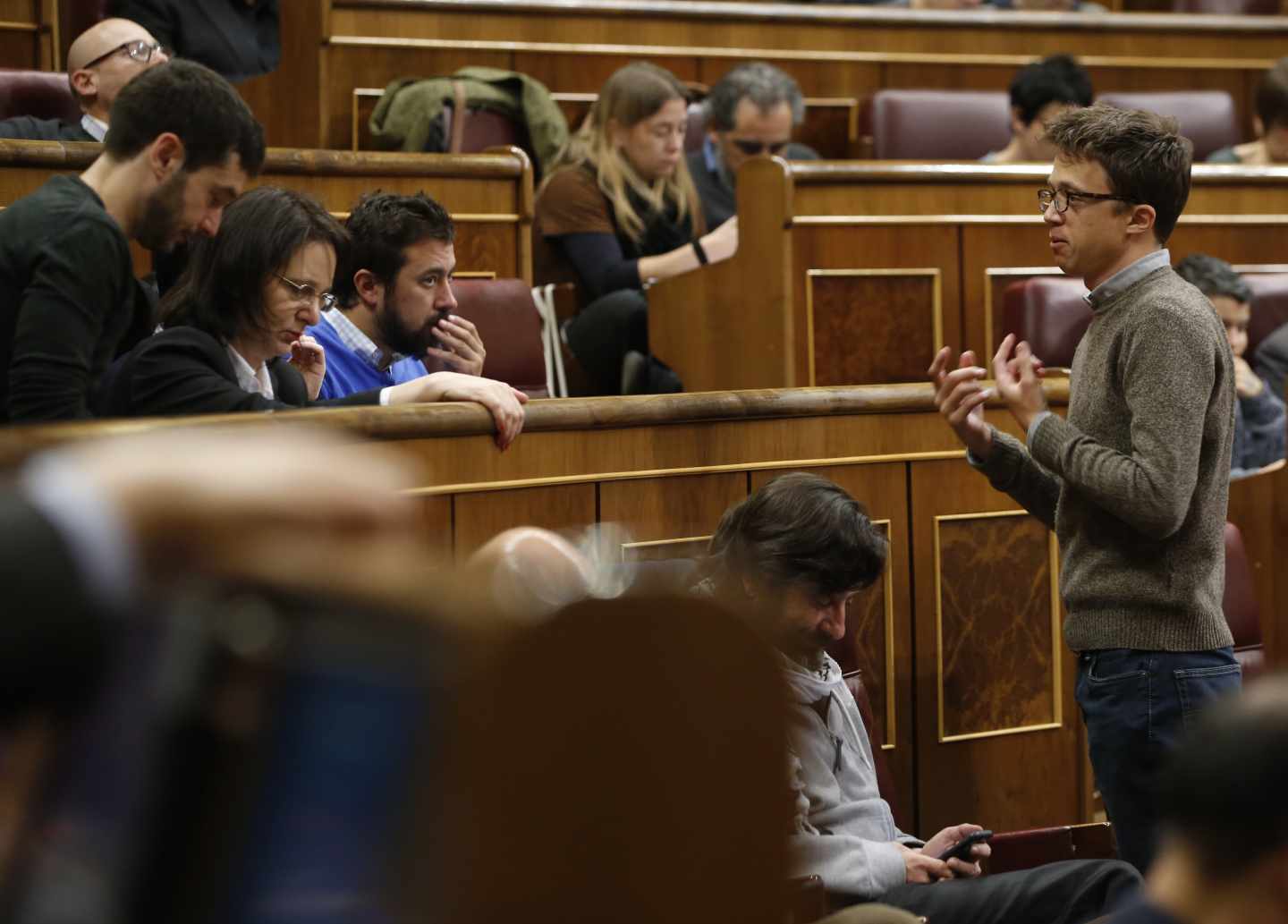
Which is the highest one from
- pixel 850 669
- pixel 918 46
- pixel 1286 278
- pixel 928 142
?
pixel 918 46

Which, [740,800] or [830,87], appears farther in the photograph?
[830,87]

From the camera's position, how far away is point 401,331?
1.03 meters

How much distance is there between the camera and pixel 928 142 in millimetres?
1881

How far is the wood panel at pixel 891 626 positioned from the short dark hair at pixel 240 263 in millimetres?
407

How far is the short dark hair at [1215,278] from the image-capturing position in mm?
1438

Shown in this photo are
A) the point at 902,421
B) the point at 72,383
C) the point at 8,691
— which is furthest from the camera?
the point at 902,421

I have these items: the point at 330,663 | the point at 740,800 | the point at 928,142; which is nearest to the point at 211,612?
the point at 330,663

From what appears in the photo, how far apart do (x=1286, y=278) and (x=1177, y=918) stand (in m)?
1.32

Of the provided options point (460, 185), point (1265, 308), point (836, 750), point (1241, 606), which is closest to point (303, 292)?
point (836, 750)

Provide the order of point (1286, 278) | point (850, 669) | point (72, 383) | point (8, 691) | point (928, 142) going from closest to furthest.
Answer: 1. point (8, 691)
2. point (72, 383)
3. point (850, 669)
4. point (1286, 278)
5. point (928, 142)

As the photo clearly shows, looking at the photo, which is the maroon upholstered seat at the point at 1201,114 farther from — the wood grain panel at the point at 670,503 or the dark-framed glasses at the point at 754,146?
the wood grain panel at the point at 670,503

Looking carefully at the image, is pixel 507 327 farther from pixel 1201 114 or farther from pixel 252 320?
pixel 1201 114

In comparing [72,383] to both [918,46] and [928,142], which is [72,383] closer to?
[928,142]

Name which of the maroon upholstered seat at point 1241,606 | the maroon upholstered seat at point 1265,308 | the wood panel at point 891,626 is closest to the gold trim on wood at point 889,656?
the wood panel at point 891,626
